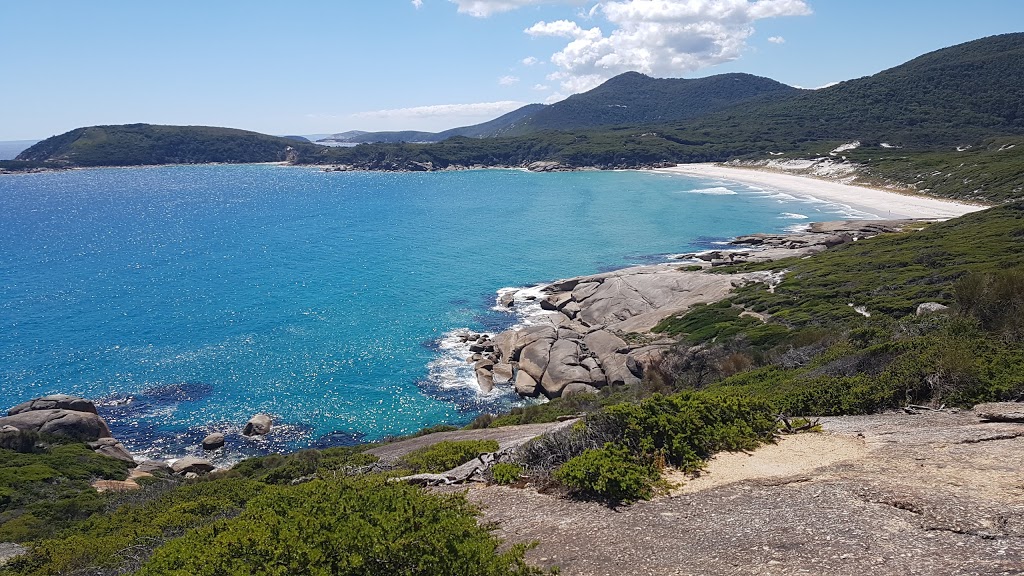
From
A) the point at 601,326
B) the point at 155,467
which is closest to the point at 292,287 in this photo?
the point at 155,467

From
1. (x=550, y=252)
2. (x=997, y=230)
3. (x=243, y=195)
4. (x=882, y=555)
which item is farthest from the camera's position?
(x=243, y=195)

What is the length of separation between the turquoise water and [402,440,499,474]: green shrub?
1666 centimetres

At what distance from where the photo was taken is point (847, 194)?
103812 millimetres

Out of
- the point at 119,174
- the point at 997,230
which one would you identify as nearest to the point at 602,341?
the point at 997,230

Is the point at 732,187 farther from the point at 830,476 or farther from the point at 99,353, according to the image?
the point at 830,476

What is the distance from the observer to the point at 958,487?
9469 millimetres

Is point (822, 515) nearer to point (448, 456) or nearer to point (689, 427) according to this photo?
point (689, 427)

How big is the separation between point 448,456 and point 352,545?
770cm

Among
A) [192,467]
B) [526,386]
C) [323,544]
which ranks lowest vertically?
[192,467]

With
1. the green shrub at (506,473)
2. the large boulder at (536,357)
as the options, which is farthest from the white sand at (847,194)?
the green shrub at (506,473)

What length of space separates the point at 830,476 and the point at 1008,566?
11.7 ft

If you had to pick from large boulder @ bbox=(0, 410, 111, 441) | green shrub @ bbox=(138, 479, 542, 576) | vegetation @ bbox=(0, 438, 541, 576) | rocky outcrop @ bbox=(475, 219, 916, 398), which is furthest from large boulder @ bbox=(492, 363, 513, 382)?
green shrub @ bbox=(138, 479, 542, 576)

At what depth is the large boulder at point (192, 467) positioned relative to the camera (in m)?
27.5

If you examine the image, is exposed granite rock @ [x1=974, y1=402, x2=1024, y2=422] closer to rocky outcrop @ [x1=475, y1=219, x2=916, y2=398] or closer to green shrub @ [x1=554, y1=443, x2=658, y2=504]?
green shrub @ [x1=554, y1=443, x2=658, y2=504]
